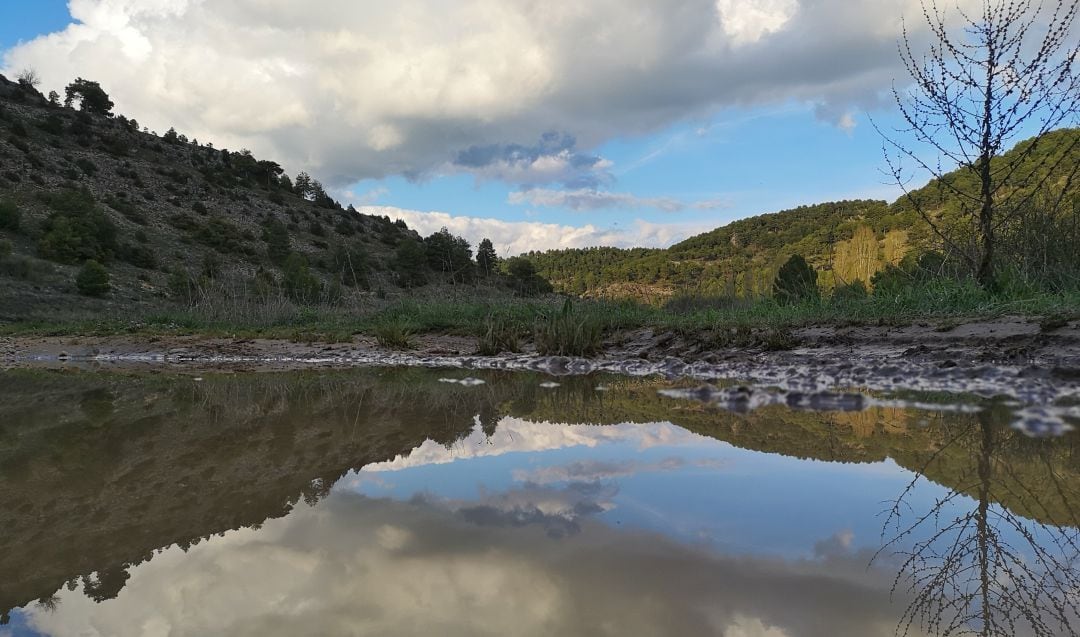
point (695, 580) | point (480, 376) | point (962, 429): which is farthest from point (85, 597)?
point (480, 376)

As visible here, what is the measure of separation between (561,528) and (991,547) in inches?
41.8

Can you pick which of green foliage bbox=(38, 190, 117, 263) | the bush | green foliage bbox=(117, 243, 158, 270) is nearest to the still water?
the bush

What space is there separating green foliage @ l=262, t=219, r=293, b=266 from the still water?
3668 centimetres

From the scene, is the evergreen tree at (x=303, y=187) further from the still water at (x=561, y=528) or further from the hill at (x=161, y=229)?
the still water at (x=561, y=528)

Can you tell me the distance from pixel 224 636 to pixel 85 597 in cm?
51

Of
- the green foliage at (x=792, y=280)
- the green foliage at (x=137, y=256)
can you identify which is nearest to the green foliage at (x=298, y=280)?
the green foliage at (x=137, y=256)

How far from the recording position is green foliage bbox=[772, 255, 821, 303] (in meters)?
8.78

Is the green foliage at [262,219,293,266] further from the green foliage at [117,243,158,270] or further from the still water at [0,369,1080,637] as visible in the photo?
the still water at [0,369,1080,637]

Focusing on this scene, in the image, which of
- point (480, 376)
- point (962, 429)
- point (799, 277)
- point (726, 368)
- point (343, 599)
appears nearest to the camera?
point (343, 599)

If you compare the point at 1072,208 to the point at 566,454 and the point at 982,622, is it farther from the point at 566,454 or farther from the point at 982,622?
the point at 982,622

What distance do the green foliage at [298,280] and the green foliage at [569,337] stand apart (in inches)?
739

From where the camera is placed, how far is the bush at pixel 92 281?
2209 centimetres

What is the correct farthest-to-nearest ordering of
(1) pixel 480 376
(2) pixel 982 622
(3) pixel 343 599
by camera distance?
(1) pixel 480 376, (3) pixel 343 599, (2) pixel 982 622

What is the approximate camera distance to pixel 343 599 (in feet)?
4.20
